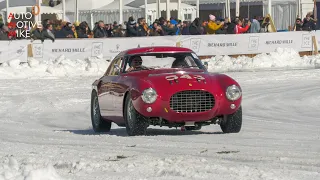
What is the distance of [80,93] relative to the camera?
23.8 m

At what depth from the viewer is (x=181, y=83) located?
12391 mm

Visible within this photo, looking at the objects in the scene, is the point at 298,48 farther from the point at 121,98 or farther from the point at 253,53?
the point at 121,98

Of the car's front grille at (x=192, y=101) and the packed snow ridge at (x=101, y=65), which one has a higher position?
the car's front grille at (x=192, y=101)

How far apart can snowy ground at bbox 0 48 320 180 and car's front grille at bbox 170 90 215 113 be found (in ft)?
1.28

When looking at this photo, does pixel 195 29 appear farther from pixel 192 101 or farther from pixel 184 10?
pixel 192 101

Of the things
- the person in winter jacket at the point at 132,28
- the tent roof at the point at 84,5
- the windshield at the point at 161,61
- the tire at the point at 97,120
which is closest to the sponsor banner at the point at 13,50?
the person in winter jacket at the point at 132,28

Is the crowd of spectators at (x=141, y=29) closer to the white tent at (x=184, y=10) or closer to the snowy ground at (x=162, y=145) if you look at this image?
the white tent at (x=184, y=10)

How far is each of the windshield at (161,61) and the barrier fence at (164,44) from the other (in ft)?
55.0

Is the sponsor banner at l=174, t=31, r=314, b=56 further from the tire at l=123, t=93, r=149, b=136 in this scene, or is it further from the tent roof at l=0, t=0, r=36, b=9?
the tire at l=123, t=93, r=149, b=136

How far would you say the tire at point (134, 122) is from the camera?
1259 centimetres

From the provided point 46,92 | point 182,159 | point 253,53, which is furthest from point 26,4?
point 182,159

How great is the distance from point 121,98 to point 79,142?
1.40 meters

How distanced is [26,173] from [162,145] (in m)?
3.77

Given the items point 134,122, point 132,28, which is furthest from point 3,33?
point 134,122
